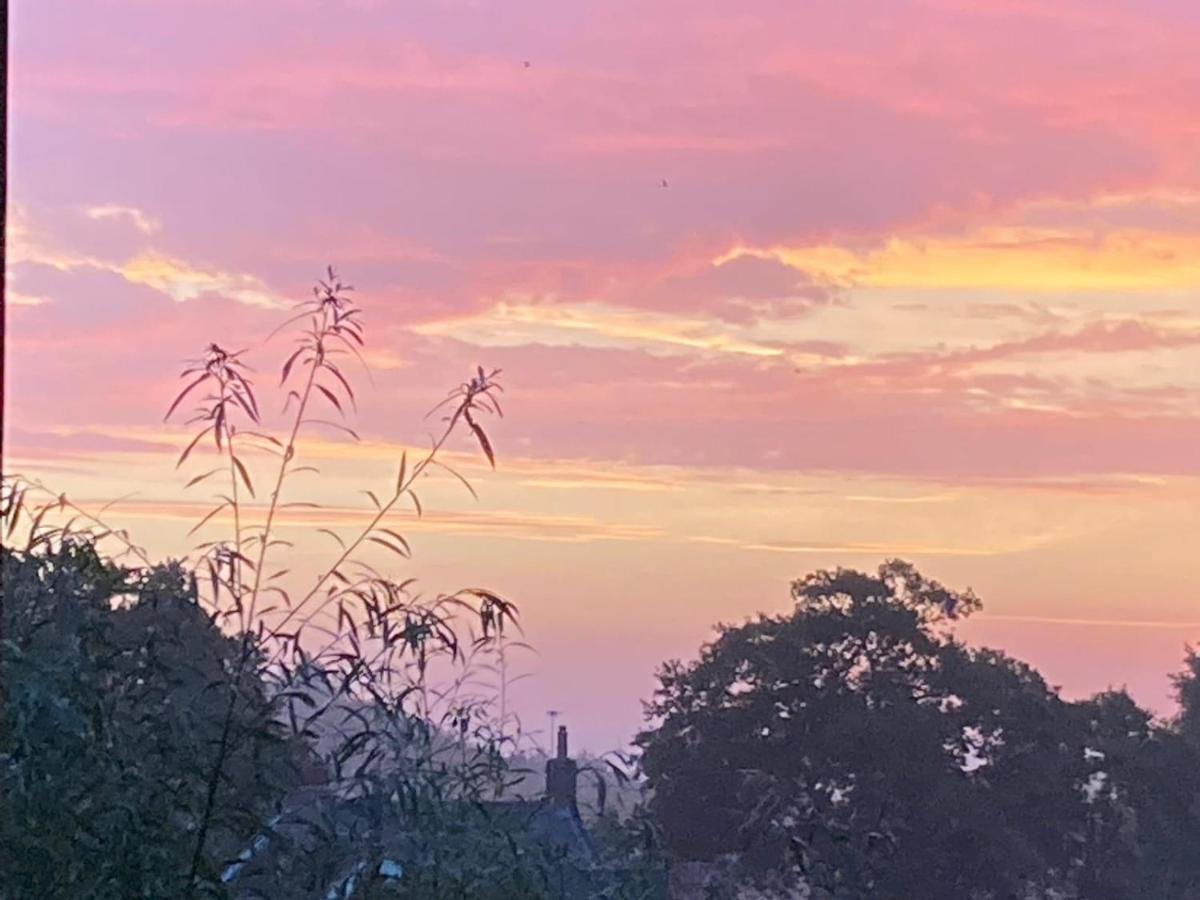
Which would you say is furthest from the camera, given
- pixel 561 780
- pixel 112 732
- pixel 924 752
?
pixel 924 752

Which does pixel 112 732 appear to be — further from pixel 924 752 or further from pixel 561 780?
pixel 924 752

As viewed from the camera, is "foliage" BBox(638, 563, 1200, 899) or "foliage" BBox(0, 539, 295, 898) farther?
"foliage" BBox(638, 563, 1200, 899)

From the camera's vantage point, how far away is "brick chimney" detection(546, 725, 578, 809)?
17.5ft

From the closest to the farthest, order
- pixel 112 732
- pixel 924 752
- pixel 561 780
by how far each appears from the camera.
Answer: pixel 112 732, pixel 561 780, pixel 924 752

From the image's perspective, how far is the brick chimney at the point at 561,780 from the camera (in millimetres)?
5340

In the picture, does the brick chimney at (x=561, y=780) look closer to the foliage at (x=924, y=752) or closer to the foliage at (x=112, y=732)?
the foliage at (x=112, y=732)

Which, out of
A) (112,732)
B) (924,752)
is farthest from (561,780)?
(924,752)

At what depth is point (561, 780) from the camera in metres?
5.42

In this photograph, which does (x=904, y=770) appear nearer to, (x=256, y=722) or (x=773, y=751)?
(x=773, y=751)

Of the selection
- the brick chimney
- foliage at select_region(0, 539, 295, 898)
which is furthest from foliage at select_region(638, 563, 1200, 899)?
foliage at select_region(0, 539, 295, 898)

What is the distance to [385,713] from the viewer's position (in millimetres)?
4508

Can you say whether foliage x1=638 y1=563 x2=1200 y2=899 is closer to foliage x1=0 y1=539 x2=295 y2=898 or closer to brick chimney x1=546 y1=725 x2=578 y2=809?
brick chimney x1=546 y1=725 x2=578 y2=809

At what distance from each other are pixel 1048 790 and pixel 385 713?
86.1ft

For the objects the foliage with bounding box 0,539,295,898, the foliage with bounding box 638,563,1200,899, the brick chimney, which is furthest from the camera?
the foliage with bounding box 638,563,1200,899
